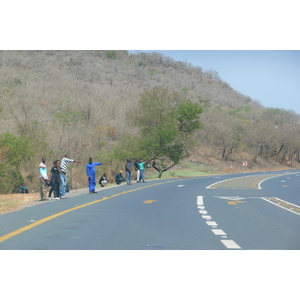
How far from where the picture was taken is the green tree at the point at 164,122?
59.7 meters

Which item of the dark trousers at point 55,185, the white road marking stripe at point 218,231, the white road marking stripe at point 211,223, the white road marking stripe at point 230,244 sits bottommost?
the dark trousers at point 55,185

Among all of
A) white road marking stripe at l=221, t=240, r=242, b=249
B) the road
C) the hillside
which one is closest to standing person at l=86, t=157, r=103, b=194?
the road

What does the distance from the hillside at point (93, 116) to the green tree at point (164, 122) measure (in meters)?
4.80

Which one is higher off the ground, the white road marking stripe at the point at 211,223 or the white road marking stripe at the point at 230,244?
the white road marking stripe at the point at 230,244

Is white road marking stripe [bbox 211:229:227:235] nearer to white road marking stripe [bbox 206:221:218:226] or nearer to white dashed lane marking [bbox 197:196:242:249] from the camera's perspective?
white dashed lane marking [bbox 197:196:242:249]

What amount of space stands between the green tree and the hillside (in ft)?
15.7

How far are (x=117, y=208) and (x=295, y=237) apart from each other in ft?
27.0

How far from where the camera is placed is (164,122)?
61.8m

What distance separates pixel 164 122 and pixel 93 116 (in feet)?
95.7

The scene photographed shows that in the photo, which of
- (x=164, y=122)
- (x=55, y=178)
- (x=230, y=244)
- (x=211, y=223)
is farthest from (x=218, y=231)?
(x=164, y=122)

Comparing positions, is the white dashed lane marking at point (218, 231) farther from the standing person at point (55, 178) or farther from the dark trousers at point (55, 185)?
the dark trousers at point (55, 185)

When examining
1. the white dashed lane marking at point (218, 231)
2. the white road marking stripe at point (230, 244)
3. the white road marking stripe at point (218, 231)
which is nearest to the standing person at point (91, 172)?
the white dashed lane marking at point (218, 231)

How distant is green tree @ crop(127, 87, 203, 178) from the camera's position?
5969 cm

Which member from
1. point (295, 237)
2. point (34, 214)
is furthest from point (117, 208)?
point (295, 237)
